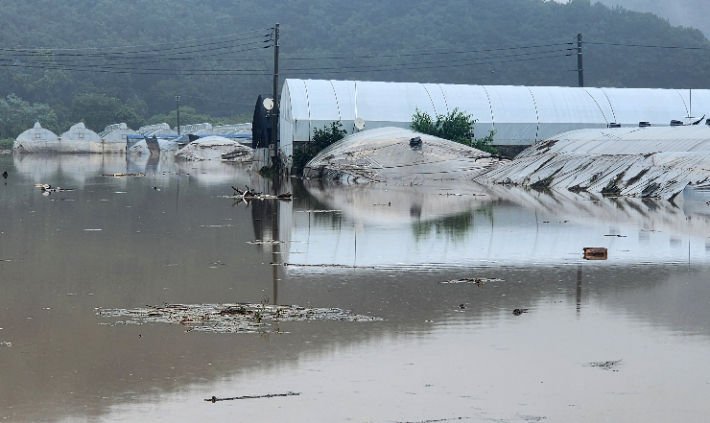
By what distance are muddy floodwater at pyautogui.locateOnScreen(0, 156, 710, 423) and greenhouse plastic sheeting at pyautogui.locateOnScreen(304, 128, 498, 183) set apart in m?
19.2

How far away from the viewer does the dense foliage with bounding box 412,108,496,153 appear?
144ft

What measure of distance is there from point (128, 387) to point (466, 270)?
617cm

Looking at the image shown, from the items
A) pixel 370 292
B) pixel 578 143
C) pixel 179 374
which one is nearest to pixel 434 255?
pixel 370 292

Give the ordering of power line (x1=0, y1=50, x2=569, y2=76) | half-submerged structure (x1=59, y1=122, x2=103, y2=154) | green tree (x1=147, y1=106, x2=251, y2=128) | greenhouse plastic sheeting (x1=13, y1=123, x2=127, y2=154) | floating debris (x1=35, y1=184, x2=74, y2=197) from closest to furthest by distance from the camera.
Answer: floating debris (x1=35, y1=184, x2=74, y2=197), greenhouse plastic sheeting (x1=13, y1=123, x2=127, y2=154), half-submerged structure (x1=59, y1=122, x2=103, y2=154), power line (x1=0, y1=50, x2=569, y2=76), green tree (x1=147, y1=106, x2=251, y2=128)

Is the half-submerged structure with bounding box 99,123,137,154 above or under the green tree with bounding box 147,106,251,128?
under

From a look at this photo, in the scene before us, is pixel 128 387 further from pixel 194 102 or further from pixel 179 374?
pixel 194 102

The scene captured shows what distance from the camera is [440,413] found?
234 inches

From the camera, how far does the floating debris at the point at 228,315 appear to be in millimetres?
8516

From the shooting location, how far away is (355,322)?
28.5 ft

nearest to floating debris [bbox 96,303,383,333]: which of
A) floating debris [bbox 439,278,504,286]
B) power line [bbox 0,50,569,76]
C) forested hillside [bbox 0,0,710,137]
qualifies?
floating debris [bbox 439,278,504,286]

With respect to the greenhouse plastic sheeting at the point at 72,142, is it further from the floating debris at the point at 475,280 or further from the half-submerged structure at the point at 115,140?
the floating debris at the point at 475,280

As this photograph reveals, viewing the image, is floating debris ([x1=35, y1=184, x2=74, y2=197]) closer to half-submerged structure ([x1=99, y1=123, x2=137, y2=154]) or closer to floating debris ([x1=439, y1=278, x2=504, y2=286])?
floating debris ([x1=439, y1=278, x2=504, y2=286])

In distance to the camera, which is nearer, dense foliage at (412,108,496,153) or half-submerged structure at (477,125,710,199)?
half-submerged structure at (477,125,710,199)

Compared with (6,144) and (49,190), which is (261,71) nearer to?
(6,144)
